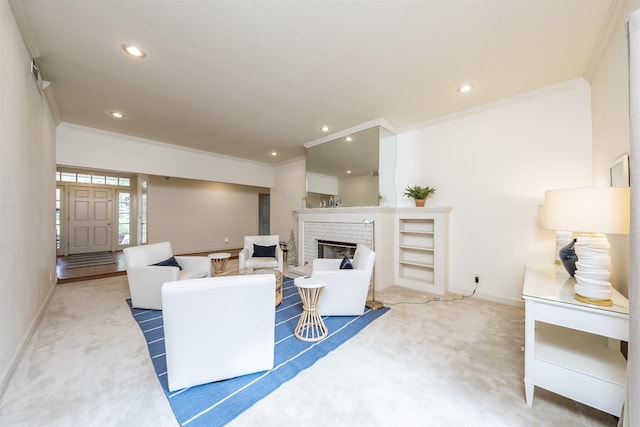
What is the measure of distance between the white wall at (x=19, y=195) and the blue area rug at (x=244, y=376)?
883mm

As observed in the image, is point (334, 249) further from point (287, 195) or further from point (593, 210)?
point (593, 210)

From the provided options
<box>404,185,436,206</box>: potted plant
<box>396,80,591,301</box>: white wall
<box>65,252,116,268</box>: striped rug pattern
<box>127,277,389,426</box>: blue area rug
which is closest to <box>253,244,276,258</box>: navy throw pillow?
<box>127,277,389,426</box>: blue area rug

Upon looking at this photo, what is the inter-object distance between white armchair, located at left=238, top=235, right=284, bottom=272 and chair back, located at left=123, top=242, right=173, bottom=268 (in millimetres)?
1108

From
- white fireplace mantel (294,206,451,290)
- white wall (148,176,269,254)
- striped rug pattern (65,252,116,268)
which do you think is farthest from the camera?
white wall (148,176,269,254)

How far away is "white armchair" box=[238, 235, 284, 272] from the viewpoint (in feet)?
13.5

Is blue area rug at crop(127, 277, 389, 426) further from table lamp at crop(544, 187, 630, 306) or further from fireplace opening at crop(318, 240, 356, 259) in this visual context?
table lamp at crop(544, 187, 630, 306)

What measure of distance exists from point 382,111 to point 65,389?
13.9 feet

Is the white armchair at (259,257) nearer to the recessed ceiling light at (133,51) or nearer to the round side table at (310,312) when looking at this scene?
the round side table at (310,312)

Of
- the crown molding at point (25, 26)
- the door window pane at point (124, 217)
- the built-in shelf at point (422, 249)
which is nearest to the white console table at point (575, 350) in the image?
the built-in shelf at point (422, 249)

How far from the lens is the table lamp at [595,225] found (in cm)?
138

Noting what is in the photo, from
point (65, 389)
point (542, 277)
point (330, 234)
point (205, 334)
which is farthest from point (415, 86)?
point (65, 389)

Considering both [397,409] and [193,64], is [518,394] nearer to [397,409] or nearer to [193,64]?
[397,409]

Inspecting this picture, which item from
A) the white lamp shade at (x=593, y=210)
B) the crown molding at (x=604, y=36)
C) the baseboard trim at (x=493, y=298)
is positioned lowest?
the baseboard trim at (x=493, y=298)

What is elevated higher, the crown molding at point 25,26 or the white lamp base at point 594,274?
the crown molding at point 25,26
